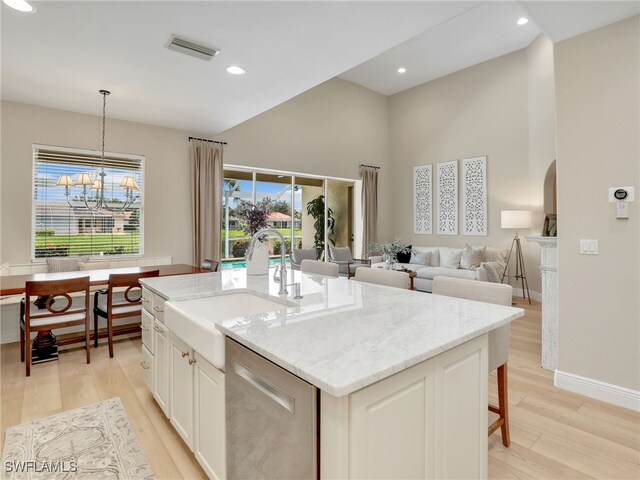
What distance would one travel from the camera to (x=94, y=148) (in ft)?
14.7

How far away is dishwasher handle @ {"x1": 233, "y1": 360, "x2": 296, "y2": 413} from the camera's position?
3.44 feet

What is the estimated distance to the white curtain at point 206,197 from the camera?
17.2ft

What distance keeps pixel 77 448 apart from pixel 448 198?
7.11m

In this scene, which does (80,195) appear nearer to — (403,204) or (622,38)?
(622,38)

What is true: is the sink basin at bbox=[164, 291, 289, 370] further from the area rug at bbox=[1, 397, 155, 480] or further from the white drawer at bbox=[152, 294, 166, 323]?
the area rug at bbox=[1, 397, 155, 480]

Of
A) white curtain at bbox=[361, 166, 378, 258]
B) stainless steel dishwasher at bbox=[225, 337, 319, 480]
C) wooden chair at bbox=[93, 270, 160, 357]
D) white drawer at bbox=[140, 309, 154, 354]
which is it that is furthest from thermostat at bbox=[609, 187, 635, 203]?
white curtain at bbox=[361, 166, 378, 258]

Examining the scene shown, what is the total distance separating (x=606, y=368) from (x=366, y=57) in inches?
122

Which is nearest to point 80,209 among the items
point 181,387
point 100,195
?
point 100,195

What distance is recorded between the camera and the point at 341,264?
6684 millimetres

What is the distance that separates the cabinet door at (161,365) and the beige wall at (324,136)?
4209 millimetres

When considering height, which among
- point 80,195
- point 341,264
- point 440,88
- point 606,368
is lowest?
point 606,368

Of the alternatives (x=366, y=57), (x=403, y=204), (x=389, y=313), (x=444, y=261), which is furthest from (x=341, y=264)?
(x=389, y=313)

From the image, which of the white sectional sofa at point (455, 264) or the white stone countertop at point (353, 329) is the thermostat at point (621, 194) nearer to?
the white stone countertop at point (353, 329)

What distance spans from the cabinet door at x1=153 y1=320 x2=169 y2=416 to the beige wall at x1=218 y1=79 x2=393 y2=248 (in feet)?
13.8
